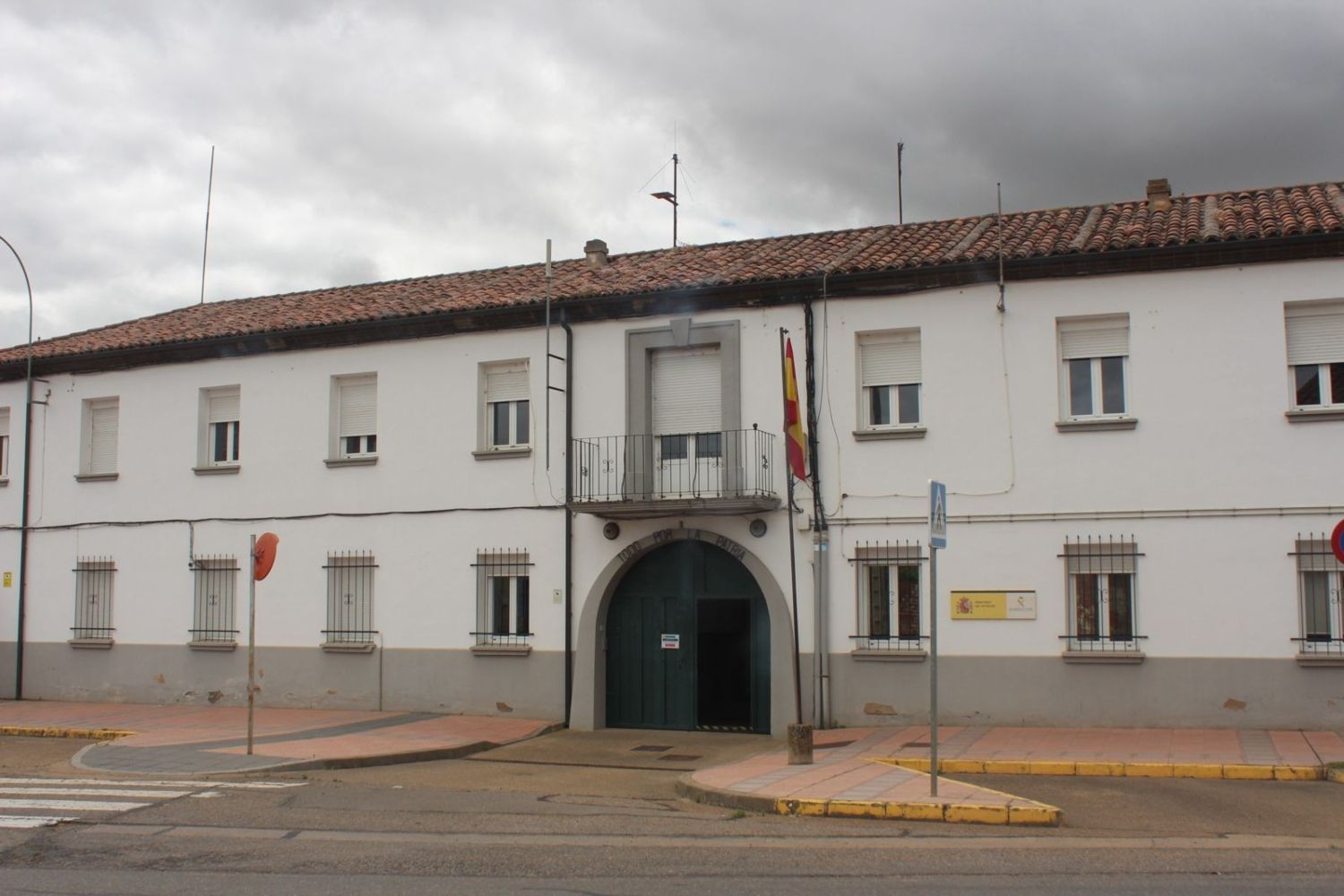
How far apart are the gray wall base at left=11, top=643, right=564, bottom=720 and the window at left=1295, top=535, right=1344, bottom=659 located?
933cm

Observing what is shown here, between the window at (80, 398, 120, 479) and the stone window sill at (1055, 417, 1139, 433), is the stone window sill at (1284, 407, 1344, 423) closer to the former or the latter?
the stone window sill at (1055, 417, 1139, 433)

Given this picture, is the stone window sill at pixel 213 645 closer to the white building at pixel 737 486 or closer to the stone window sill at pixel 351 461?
the white building at pixel 737 486

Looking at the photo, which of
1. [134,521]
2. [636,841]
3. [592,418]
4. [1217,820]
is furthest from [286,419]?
[1217,820]

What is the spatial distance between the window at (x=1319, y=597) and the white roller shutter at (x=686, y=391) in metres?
7.26

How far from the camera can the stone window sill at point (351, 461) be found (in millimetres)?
19312

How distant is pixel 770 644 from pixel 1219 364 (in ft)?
21.2

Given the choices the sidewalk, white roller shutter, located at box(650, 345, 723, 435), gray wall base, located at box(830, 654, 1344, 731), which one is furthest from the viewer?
white roller shutter, located at box(650, 345, 723, 435)

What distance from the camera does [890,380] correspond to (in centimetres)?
1655

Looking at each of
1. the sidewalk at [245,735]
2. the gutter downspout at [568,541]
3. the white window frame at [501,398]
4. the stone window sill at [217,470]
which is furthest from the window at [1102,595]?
the stone window sill at [217,470]

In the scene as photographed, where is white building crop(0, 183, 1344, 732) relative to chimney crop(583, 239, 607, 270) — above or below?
below

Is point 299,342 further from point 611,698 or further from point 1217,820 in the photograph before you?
point 1217,820

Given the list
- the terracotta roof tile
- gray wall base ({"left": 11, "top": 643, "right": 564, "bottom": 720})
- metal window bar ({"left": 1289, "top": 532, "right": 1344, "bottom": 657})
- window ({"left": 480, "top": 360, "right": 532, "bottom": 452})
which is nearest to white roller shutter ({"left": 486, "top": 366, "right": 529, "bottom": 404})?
window ({"left": 480, "top": 360, "right": 532, "bottom": 452})

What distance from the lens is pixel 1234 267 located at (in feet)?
49.5

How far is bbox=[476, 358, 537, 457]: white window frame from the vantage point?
1862cm
